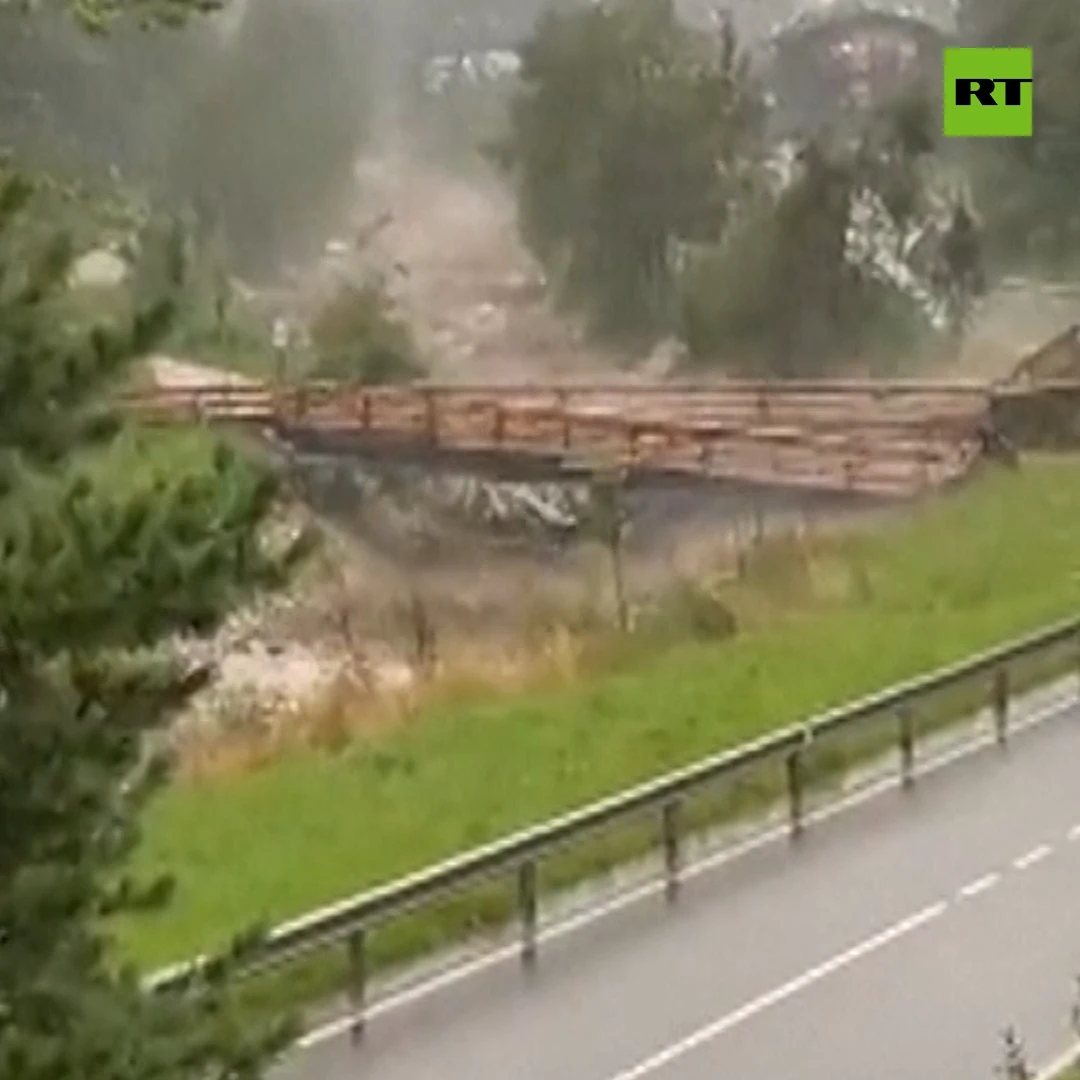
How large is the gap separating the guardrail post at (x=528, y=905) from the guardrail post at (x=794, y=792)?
4.94ft

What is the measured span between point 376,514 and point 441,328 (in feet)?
3.19

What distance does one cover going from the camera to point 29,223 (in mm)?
4297

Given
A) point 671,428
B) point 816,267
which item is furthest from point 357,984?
point 816,267

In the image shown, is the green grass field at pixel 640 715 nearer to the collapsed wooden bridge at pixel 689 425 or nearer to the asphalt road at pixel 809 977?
the collapsed wooden bridge at pixel 689 425

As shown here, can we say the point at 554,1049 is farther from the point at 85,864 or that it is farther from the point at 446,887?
the point at 85,864

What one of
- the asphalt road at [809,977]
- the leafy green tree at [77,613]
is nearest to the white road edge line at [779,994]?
the asphalt road at [809,977]

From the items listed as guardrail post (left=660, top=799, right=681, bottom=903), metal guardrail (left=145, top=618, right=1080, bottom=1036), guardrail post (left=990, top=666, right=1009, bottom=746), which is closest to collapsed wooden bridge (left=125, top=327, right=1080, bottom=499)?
metal guardrail (left=145, top=618, right=1080, bottom=1036)

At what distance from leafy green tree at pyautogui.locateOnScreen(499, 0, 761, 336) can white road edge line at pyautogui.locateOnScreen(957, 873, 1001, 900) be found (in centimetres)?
461

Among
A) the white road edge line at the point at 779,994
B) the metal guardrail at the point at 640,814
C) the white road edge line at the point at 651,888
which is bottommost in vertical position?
the white road edge line at the point at 779,994

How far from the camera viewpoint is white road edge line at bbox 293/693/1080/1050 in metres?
8.92

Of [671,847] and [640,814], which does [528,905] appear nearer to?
[640,814]

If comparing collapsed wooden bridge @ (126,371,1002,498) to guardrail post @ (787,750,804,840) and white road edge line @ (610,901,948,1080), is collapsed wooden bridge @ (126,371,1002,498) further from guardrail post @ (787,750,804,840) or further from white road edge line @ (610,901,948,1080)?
white road edge line @ (610,901,948,1080)

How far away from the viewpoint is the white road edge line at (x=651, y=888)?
8.92 meters

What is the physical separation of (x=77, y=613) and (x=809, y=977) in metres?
5.48
